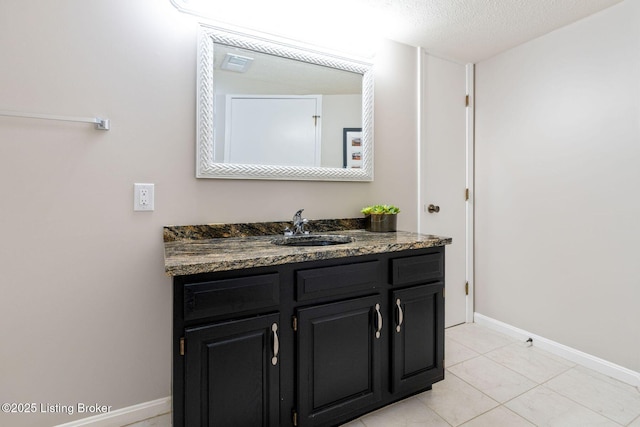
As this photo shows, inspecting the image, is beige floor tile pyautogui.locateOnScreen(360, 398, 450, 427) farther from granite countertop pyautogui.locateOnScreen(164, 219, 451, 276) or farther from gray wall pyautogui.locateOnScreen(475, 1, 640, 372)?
gray wall pyautogui.locateOnScreen(475, 1, 640, 372)

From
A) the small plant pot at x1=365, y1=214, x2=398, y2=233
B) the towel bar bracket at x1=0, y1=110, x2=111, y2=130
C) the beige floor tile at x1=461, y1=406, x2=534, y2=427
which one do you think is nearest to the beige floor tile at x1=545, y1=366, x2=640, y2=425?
the beige floor tile at x1=461, y1=406, x2=534, y2=427

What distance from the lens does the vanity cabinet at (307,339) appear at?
3.54 ft

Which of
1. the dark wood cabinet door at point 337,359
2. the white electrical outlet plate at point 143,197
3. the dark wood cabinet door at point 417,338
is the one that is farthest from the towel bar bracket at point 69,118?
the dark wood cabinet door at point 417,338

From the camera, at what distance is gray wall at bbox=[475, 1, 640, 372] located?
1.79 meters

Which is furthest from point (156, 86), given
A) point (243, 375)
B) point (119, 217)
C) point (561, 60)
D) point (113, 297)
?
point (561, 60)

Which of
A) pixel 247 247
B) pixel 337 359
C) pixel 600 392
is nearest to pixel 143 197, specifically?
pixel 247 247

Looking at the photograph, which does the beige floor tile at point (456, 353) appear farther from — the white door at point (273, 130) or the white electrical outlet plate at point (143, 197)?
the white electrical outlet plate at point (143, 197)

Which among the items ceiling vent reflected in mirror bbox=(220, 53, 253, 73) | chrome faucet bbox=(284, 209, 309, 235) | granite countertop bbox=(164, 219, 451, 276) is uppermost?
ceiling vent reflected in mirror bbox=(220, 53, 253, 73)

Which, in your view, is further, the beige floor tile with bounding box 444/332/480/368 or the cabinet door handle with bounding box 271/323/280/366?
the beige floor tile with bounding box 444/332/480/368

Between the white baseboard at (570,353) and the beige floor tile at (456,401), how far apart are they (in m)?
0.86

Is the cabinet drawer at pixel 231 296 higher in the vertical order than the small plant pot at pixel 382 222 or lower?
lower

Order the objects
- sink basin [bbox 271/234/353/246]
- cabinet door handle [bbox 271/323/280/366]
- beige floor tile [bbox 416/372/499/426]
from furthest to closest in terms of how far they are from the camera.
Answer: sink basin [bbox 271/234/353/246] → beige floor tile [bbox 416/372/499/426] → cabinet door handle [bbox 271/323/280/366]

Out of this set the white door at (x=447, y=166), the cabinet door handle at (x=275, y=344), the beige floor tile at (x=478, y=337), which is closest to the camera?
the cabinet door handle at (x=275, y=344)

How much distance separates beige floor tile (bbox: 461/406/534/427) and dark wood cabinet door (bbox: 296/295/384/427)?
506 millimetres
